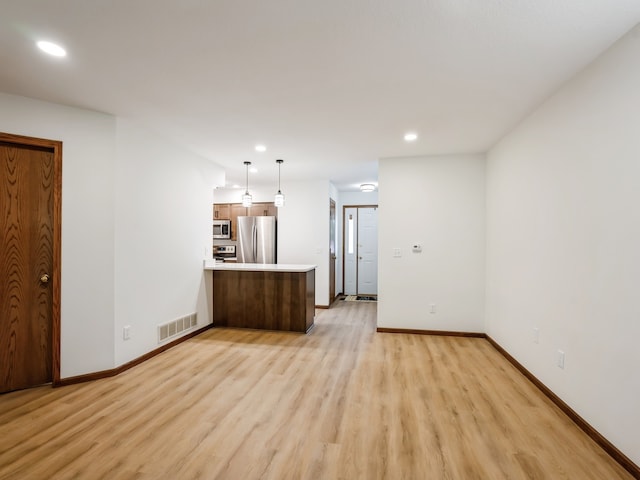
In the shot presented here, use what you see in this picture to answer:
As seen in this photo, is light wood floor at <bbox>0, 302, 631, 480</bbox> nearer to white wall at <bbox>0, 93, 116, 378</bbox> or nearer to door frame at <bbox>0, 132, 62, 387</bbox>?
door frame at <bbox>0, 132, 62, 387</bbox>

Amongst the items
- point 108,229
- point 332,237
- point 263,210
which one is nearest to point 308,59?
point 108,229

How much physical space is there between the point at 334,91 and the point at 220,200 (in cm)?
488

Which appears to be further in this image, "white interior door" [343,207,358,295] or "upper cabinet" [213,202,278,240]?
"white interior door" [343,207,358,295]

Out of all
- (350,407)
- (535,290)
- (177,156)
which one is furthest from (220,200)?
(535,290)

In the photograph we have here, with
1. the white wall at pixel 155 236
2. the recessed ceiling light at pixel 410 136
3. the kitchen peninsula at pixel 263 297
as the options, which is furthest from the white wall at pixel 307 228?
the recessed ceiling light at pixel 410 136

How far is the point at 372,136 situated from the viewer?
140 inches

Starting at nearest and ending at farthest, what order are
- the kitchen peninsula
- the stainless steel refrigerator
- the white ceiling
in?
the white ceiling → the kitchen peninsula → the stainless steel refrigerator

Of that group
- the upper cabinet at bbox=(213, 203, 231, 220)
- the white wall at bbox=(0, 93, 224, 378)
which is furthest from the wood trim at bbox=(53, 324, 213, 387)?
the upper cabinet at bbox=(213, 203, 231, 220)

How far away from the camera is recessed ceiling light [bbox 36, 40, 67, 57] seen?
191cm

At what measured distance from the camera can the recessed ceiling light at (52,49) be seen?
6.26 ft

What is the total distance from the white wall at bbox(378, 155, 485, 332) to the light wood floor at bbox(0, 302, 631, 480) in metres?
0.99

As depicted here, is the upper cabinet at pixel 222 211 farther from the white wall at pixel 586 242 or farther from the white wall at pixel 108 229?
the white wall at pixel 586 242

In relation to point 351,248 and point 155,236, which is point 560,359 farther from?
point 351,248

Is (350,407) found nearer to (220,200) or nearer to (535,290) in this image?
(535,290)
